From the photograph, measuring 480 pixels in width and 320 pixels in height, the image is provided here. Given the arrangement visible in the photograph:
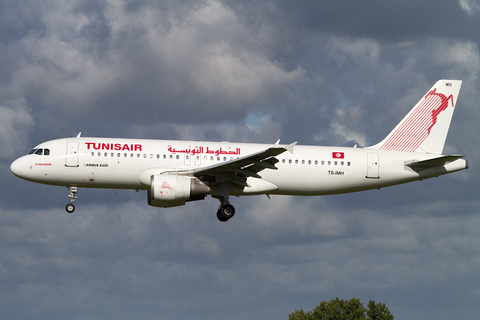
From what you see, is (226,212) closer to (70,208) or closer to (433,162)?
(70,208)

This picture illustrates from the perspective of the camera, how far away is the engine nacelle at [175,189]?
35.0 metres

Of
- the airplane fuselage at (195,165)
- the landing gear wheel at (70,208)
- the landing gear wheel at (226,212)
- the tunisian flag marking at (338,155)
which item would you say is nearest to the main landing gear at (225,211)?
the landing gear wheel at (226,212)

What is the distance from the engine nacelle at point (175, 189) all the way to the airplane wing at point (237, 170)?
67cm

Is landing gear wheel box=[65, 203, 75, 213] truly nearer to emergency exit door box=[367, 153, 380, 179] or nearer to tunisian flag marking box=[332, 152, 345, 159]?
tunisian flag marking box=[332, 152, 345, 159]

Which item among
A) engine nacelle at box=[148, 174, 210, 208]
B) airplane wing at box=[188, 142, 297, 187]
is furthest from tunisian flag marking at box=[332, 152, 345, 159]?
engine nacelle at box=[148, 174, 210, 208]

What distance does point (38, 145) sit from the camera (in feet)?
124

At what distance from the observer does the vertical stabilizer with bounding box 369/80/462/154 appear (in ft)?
139

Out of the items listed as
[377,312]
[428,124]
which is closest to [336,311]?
[377,312]

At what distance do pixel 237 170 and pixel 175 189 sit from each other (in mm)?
4043

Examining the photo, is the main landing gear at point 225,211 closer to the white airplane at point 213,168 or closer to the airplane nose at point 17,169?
the white airplane at point 213,168

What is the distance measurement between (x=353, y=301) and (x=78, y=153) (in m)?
75.7

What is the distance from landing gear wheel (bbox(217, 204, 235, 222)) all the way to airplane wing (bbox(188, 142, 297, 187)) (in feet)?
5.55

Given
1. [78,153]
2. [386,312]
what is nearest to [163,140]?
[78,153]

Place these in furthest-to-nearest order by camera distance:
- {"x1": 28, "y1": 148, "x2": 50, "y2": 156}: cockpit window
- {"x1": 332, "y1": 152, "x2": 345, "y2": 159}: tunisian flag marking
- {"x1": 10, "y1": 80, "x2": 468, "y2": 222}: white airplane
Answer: {"x1": 332, "y1": 152, "x2": 345, "y2": 159}: tunisian flag marking < {"x1": 28, "y1": 148, "x2": 50, "y2": 156}: cockpit window < {"x1": 10, "y1": 80, "x2": 468, "y2": 222}: white airplane
